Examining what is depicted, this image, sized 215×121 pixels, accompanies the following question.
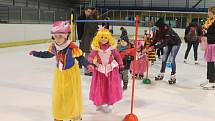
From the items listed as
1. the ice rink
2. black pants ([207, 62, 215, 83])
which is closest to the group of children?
the ice rink

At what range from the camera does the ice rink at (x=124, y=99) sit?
4.16 m

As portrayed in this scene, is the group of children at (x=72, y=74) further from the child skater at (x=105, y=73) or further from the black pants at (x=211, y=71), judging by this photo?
the black pants at (x=211, y=71)

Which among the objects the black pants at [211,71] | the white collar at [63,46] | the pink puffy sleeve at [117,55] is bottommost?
the black pants at [211,71]

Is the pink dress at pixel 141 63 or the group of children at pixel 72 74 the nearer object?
the group of children at pixel 72 74

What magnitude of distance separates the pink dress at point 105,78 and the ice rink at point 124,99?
0.19 meters

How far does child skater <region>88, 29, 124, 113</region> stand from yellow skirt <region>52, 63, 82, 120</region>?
80cm

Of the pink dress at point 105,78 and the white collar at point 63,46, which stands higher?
the white collar at point 63,46

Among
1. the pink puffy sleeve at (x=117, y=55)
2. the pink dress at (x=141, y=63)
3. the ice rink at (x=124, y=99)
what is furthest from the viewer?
the pink dress at (x=141, y=63)

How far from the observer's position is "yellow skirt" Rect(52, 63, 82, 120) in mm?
3396

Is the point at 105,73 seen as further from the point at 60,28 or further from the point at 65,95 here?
the point at 60,28

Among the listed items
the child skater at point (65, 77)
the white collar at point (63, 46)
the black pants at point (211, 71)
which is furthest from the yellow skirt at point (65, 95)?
the black pants at point (211, 71)

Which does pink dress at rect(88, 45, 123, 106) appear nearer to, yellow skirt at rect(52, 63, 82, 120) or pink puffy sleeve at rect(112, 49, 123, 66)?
pink puffy sleeve at rect(112, 49, 123, 66)

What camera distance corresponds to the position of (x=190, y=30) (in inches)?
389

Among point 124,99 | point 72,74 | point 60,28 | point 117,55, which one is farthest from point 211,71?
point 60,28
